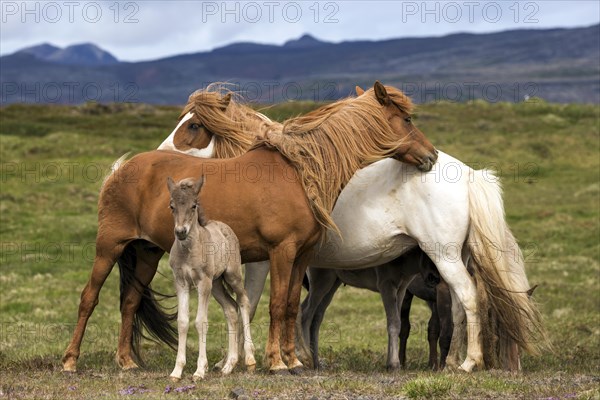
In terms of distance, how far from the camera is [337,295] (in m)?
24.5

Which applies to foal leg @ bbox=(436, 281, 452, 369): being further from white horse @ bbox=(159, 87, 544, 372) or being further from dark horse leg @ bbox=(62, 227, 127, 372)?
dark horse leg @ bbox=(62, 227, 127, 372)

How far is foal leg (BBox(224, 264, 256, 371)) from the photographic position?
10.6 metres

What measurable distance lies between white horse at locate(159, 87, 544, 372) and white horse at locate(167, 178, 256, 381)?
54.0 inches

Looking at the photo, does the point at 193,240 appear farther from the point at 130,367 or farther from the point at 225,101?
the point at 225,101

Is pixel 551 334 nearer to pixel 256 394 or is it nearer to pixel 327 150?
pixel 327 150

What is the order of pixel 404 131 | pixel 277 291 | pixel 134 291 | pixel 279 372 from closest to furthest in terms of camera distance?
pixel 279 372 → pixel 277 291 → pixel 404 131 → pixel 134 291

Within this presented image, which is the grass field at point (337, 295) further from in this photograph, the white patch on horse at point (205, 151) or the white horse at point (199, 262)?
the white patch on horse at point (205, 151)

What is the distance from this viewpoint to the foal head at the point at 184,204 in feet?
31.6

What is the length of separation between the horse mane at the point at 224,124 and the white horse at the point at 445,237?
1.59m

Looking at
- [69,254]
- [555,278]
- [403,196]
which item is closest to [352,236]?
[403,196]

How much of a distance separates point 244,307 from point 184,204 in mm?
1677

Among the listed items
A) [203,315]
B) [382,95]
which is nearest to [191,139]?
[382,95]

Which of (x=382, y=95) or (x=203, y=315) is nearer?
(x=203, y=315)

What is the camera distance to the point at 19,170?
141ft
